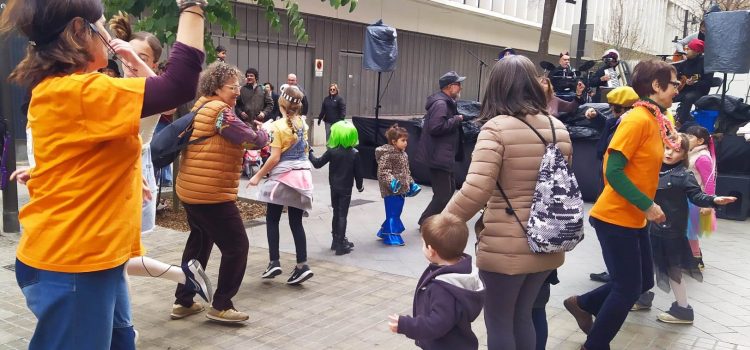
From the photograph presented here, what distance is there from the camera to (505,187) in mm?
3385

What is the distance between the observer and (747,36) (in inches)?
364

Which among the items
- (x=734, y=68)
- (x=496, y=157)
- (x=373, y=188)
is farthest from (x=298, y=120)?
(x=734, y=68)

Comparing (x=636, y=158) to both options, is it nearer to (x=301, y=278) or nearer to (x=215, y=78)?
(x=215, y=78)

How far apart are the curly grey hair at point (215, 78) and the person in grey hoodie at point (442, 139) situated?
11.4 feet

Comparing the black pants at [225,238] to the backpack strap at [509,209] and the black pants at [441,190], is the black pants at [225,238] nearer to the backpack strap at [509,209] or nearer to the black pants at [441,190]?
the backpack strap at [509,209]

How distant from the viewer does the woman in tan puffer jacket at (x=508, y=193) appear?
3311 millimetres

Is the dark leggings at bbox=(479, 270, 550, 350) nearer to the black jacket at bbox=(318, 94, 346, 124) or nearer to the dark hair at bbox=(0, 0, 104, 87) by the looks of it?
the dark hair at bbox=(0, 0, 104, 87)

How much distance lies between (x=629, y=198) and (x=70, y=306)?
301 cm

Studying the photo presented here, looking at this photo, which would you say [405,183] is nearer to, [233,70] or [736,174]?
[233,70]

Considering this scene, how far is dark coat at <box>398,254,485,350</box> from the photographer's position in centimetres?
292

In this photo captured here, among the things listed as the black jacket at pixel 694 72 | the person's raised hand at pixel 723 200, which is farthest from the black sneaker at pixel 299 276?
the black jacket at pixel 694 72

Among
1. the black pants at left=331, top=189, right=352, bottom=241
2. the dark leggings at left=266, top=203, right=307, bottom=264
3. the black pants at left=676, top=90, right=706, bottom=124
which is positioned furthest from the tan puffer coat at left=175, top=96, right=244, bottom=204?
the black pants at left=676, top=90, right=706, bottom=124

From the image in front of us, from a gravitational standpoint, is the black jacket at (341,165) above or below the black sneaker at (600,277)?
above

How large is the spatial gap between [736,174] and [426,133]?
5395 mm
